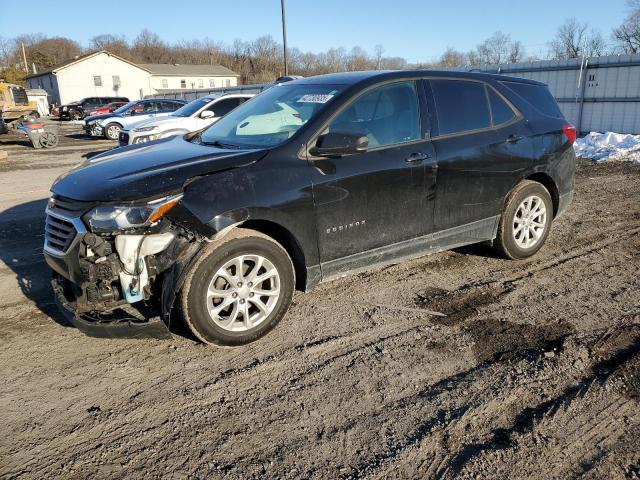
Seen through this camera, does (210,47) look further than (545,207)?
Yes

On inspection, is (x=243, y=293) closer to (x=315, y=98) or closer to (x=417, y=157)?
(x=315, y=98)

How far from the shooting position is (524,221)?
17.2 ft

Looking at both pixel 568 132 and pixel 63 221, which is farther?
pixel 568 132

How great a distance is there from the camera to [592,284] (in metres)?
4.68

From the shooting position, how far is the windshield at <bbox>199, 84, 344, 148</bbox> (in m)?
4.07

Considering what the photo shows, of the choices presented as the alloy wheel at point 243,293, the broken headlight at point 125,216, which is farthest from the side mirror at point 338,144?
the broken headlight at point 125,216

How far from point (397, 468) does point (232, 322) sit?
1.59 m

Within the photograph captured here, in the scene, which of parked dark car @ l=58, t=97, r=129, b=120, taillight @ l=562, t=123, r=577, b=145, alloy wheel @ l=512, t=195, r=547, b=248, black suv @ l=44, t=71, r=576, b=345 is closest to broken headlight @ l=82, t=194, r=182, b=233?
black suv @ l=44, t=71, r=576, b=345

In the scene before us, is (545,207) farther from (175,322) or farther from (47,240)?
(47,240)

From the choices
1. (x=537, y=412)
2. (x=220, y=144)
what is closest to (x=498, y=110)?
(x=220, y=144)

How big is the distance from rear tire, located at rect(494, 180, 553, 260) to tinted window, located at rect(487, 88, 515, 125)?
0.67 meters

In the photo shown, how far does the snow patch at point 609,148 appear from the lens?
488 inches

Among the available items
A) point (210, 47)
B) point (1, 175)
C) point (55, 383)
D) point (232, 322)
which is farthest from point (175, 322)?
point (210, 47)

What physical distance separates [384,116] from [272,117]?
0.96 meters
